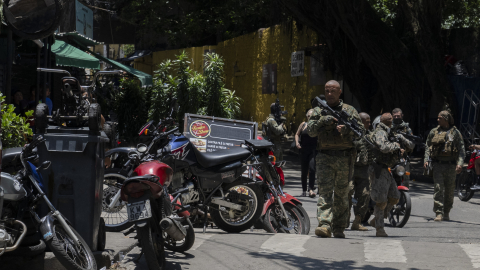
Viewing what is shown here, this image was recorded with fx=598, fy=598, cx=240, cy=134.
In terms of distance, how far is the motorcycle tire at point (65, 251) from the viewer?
425 cm

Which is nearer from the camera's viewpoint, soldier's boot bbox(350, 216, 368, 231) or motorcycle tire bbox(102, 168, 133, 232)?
motorcycle tire bbox(102, 168, 133, 232)

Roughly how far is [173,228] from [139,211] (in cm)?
39

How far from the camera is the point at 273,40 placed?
2561cm

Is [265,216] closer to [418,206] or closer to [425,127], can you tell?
[418,206]

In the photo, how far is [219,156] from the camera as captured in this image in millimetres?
7098

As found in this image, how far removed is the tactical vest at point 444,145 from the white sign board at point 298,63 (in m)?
13.6

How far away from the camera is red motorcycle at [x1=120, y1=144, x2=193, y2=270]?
479 cm

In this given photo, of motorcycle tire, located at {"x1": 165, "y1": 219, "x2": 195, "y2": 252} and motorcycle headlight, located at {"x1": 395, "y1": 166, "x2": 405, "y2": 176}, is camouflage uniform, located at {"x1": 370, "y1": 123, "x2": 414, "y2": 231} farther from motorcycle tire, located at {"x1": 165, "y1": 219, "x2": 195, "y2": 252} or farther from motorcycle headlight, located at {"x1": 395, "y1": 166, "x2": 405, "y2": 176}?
motorcycle tire, located at {"x1": 165, "y1": 219, "x2": 195, "y2": 252}

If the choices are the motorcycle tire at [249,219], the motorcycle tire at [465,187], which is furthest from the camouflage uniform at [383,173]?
the motorcycle tire at [465,187]

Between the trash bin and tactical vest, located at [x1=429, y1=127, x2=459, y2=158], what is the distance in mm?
6830

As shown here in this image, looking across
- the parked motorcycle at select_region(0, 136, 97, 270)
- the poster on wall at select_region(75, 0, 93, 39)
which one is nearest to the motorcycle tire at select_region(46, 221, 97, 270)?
the parked motorcycle at select_region(0, 136, 97, 270)

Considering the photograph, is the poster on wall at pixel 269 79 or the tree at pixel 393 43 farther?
the poster on wall at pixel 269 79

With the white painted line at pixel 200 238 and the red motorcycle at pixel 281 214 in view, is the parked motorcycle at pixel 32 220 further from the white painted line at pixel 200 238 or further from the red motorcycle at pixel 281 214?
the red motorcycle at pixel 281 214

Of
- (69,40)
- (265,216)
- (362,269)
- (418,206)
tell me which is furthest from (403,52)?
(362,269)
